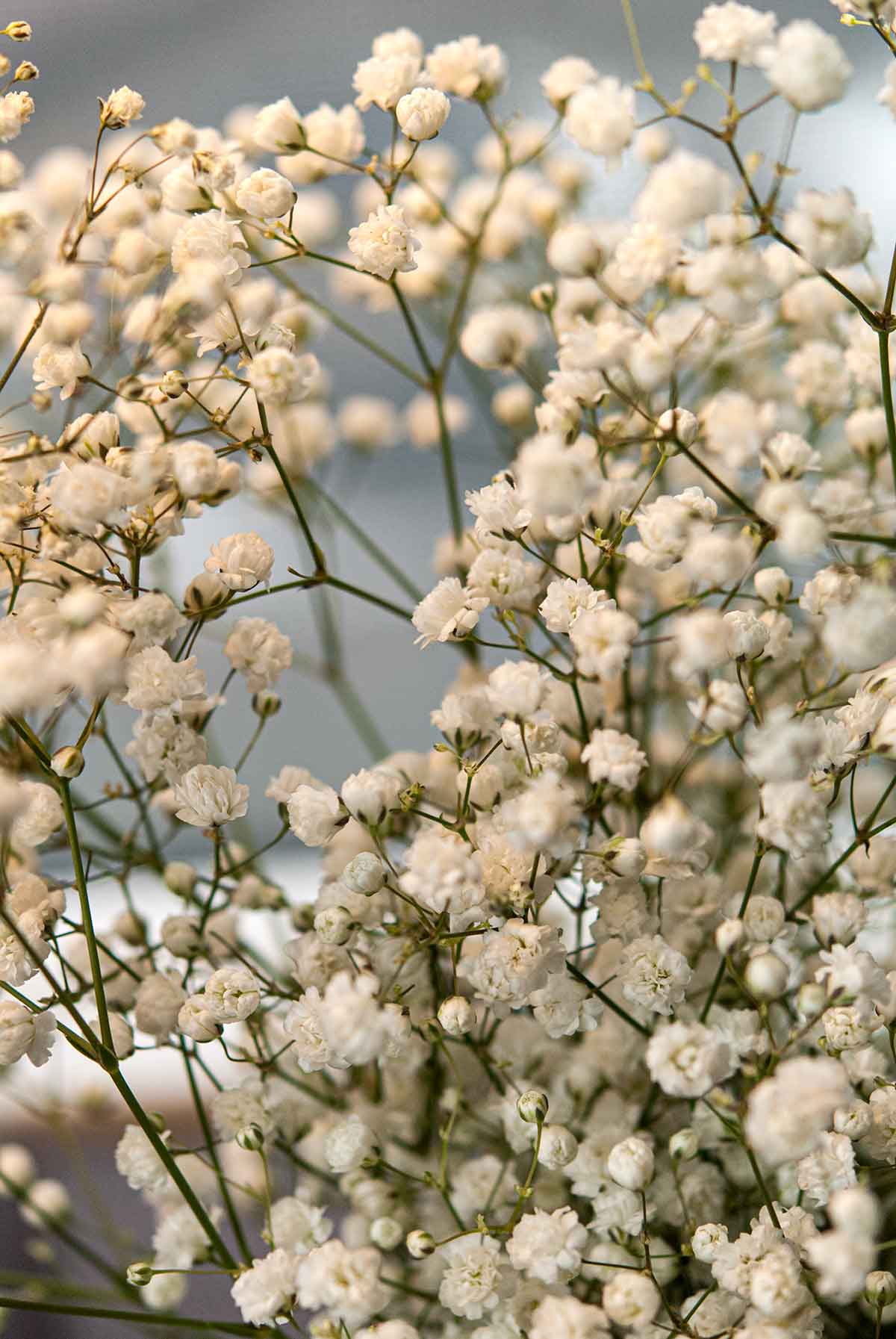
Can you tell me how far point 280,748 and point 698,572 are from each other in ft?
2.12

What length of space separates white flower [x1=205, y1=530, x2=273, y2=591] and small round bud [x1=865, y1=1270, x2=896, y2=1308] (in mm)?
282

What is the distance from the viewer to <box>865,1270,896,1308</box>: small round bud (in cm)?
37

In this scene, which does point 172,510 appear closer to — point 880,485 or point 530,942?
point 530,942

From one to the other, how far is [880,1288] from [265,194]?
15.1 inches

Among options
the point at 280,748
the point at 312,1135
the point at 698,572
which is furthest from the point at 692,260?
the point at 280,748

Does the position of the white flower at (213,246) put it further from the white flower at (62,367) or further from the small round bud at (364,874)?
the small round bud at (364,874)

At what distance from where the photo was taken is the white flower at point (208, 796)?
0.40m

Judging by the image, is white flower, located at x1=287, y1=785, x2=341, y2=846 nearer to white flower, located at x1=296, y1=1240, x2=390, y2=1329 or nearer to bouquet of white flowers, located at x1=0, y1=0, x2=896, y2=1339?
bouquet of white flowers, located at x1=0, y1=0, x2=896, y2=1339

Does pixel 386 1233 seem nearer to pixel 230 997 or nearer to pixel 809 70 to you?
pixel 230 997

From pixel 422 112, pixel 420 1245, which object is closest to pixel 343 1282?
pixel 420 1245

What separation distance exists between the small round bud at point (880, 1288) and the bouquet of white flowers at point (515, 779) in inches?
0.5

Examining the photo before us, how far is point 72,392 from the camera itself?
426 mm

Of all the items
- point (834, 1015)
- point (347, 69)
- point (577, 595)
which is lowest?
point (834, 1015)

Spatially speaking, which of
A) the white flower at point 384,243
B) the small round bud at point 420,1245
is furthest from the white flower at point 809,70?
the small round bud at point 420,1245
